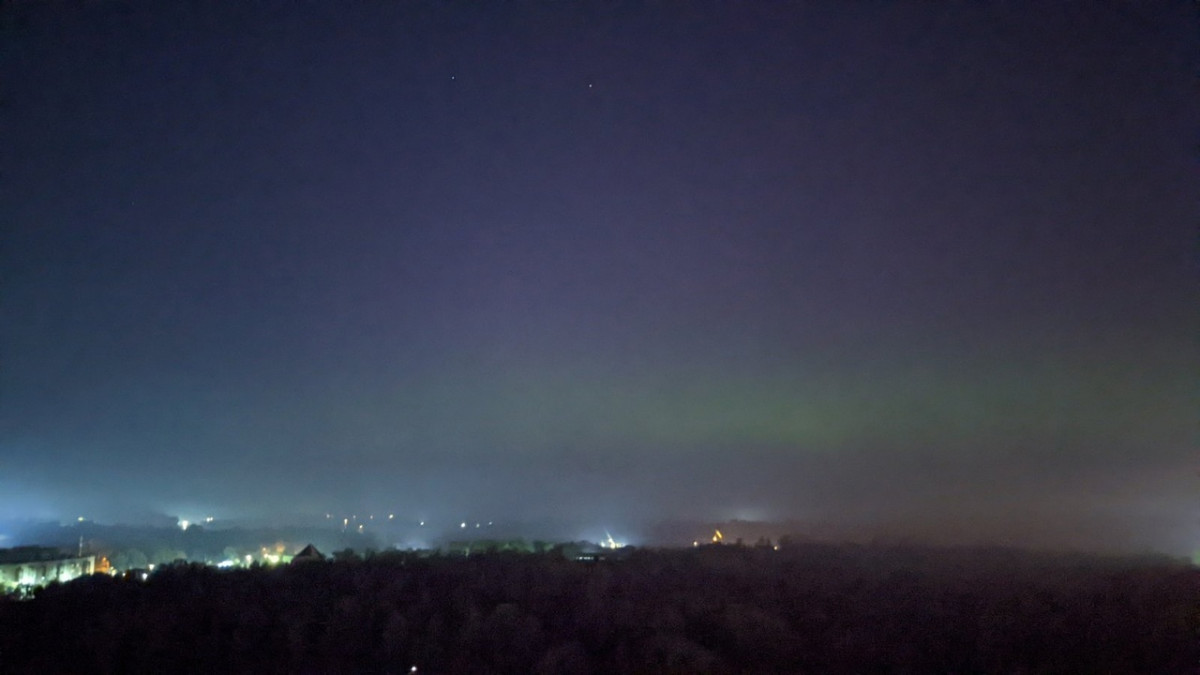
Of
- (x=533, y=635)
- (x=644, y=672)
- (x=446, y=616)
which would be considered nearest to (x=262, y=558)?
(x=446, y=616)

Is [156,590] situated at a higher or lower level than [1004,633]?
higher

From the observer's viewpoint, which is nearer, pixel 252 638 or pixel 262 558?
pixel 252 638

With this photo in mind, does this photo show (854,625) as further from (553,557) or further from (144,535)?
(144,535)

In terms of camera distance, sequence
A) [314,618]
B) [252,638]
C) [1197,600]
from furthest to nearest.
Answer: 1. [1197,600]
2. [314,618]
3. [252,638]

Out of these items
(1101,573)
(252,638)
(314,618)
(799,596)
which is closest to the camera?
(252,638)

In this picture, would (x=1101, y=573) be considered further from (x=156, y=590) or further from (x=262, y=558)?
(x=262, y=558)

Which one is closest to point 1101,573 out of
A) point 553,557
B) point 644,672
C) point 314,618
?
point 553,557
